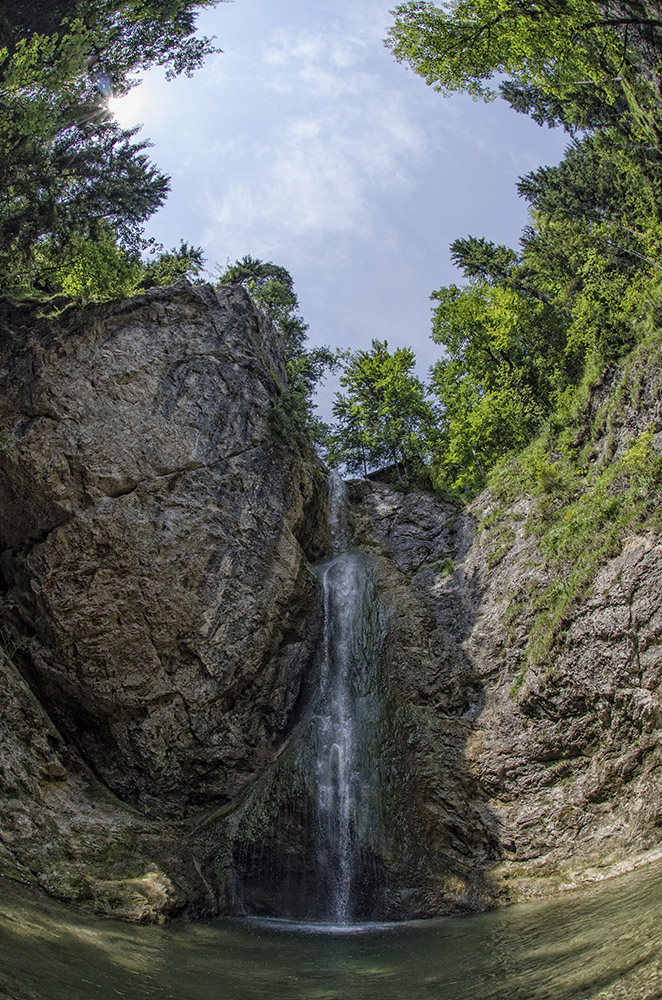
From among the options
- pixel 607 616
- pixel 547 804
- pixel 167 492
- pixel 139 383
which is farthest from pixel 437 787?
pixel 139 383

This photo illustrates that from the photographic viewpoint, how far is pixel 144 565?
55.6 feet

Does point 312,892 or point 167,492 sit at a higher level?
point 167,492

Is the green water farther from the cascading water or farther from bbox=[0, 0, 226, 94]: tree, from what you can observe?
bbox=[0, 0, 226, 94]: tree

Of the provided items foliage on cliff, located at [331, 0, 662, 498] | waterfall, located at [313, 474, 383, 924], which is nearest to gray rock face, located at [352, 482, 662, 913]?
waterfall, located at [313, 474, 383, 924]

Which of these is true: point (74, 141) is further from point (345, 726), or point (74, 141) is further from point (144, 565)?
point (345, 726)

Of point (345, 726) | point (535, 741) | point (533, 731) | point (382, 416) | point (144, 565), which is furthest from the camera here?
point (382, 416)

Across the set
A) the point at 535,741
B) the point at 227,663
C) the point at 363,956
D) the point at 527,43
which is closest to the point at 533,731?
the point at 535,741

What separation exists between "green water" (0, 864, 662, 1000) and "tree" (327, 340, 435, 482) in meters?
20.3

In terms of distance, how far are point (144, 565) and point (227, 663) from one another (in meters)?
3.50

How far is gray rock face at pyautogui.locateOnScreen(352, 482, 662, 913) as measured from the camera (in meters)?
11.7

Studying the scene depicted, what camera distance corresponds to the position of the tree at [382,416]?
2989cm

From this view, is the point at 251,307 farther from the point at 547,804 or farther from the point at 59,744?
the point at 547,804

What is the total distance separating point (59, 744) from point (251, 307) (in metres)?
15.5

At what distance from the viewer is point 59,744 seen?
14977 mm
